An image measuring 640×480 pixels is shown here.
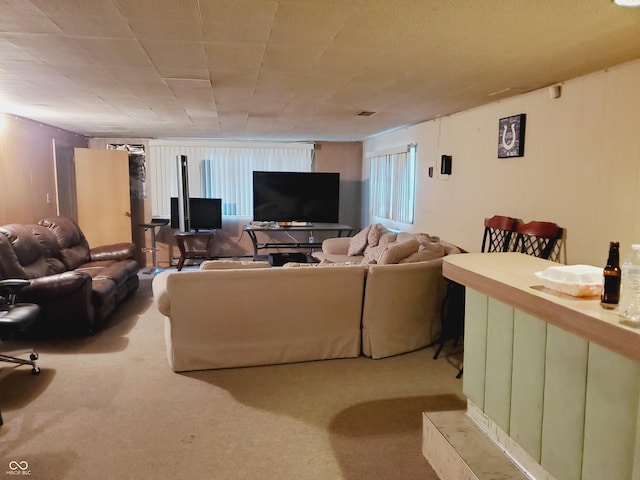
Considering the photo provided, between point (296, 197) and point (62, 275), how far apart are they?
3839 millimetres

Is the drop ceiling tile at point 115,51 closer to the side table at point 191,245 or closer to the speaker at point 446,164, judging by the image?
the speaker at point 446,164

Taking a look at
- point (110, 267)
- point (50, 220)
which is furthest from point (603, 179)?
point (50, 220)

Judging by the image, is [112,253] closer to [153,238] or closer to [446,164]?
[153,238]

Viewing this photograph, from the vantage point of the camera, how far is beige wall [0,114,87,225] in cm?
470

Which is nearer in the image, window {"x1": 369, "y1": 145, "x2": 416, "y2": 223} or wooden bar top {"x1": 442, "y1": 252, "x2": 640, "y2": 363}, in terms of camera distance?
wooden bar top {"x1": 442, "y1": 252, "x2": 640, "y2": 363}

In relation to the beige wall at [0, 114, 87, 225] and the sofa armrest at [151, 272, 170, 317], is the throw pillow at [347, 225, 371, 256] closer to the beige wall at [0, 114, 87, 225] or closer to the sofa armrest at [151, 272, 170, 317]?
the sofa armrest at [151, 272, 170, 317]

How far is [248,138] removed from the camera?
733 centimetres

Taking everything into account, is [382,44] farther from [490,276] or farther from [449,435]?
[449,435]

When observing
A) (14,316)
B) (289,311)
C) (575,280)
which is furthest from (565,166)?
(14,316)

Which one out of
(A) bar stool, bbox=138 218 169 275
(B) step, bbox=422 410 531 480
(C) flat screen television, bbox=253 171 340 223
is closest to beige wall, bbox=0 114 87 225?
(A) bar stool, bbox=138 218 169 275

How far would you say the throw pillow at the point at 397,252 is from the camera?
11.9ft

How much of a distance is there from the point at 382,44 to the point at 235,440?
227cm

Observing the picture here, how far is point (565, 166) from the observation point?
3092 millimetres

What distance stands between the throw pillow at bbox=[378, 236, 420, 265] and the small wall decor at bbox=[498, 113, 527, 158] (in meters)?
1.08
